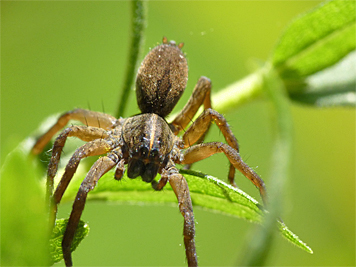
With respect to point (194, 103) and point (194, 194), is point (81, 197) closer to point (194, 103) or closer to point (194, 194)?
point (194, 194)

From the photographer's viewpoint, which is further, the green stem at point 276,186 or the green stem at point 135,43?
the green stem at point 135,43

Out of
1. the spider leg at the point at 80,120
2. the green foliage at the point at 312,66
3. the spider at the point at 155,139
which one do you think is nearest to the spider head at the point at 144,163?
the spider at the point at 155,139

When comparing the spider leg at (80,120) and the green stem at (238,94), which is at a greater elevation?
the green stem at (238,94)

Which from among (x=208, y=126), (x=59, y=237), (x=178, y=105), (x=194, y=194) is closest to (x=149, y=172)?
(x=194, y=194)

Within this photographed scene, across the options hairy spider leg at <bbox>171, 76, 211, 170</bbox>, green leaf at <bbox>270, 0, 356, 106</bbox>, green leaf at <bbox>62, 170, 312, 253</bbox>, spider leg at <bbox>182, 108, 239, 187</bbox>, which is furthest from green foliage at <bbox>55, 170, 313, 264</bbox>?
green leaf at <bbox>270, 0, 356, 106</bbox>

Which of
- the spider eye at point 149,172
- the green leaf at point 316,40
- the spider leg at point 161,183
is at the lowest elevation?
the spider leg at point 161,183

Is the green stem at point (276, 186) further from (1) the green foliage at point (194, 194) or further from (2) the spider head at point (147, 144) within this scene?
(2) the spider head at point (147, 144)

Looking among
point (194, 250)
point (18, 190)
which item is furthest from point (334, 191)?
point (18, 190)

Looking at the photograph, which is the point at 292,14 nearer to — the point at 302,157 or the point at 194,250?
the point at 302,157
